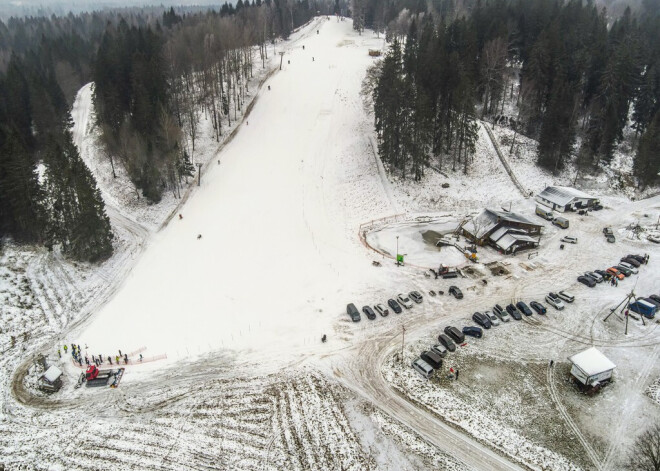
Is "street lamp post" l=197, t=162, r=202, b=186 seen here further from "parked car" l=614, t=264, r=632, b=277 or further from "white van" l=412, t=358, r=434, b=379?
"parked car" l=614, t=264, r=632, b=277

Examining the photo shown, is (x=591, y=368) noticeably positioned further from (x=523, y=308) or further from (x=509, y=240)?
(x=509, y=240)

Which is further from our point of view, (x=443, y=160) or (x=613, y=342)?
(x=443, y=160)

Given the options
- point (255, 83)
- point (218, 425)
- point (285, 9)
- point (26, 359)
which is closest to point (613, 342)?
point (218, 425)

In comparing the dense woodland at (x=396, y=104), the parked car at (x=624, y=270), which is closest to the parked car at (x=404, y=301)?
the parked car at (x=624, y=270)

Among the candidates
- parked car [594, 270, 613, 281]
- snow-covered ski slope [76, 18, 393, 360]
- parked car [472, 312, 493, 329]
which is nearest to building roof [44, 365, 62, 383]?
snow-covered ski slope [76, 18, 393, 360]

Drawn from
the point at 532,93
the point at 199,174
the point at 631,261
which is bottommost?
the point at 631,261

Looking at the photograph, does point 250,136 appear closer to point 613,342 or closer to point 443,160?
point 443,160

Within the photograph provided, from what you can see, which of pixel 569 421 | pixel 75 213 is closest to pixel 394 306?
pixel 569 421
